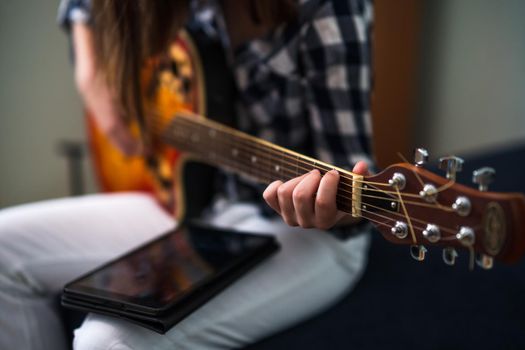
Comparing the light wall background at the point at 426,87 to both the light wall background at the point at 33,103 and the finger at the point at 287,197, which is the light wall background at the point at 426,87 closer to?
the light wall background at the point at 33,103

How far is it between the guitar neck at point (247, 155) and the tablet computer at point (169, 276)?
0.13 m

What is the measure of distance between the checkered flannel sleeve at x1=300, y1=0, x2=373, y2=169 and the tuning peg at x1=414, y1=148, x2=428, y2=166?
0.29 metres

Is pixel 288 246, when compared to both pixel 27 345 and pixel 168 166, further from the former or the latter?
pixel 27 345

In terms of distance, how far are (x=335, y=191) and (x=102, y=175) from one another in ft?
2.95

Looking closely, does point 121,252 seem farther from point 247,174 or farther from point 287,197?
point 287,197

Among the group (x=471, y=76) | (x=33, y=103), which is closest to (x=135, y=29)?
(x=33, y=103)

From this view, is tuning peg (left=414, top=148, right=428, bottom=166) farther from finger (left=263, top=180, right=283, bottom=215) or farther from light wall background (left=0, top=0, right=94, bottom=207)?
light wall background (left=0, top=0, right=94, bottom=207)

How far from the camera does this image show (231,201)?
3.23 ft

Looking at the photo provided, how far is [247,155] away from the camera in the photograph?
2.29 ft

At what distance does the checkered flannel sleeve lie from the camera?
754 millimetres

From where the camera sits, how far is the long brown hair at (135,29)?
743 mm

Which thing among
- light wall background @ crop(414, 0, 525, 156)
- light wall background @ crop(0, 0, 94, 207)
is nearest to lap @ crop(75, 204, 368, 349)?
light wall background @ crop(0, 0, 94, 207)

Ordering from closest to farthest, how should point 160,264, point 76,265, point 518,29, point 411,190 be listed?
point 411,190
point 160,264
point 76,265
point 518,29

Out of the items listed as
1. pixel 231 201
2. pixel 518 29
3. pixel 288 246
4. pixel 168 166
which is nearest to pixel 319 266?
pixel 288 246
